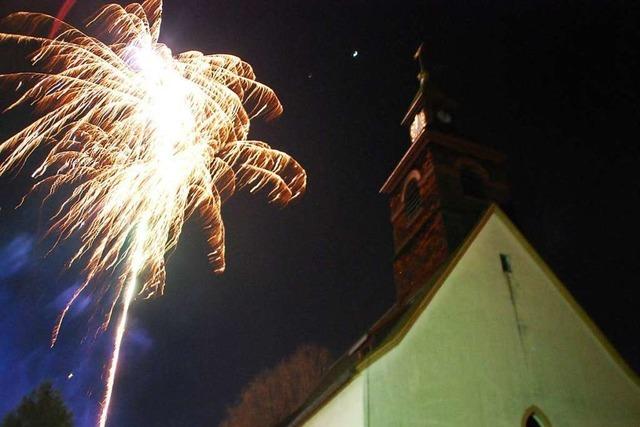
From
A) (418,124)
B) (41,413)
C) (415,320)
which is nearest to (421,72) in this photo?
(418,124)

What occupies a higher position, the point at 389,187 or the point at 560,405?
the point at 389,187

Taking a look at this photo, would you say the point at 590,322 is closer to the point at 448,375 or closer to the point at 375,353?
the point at 448,375

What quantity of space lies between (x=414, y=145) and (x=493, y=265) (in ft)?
17.6

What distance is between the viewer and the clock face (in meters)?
18.2

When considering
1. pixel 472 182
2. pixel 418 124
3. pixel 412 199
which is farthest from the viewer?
pixel 418 124

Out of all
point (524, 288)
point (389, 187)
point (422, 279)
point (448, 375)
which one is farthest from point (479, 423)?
point (389, 187)

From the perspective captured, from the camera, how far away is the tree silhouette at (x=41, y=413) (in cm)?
2420

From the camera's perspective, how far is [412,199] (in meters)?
17.0

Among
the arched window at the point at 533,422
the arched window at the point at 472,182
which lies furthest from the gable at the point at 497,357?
the arched window at the point at 472,182

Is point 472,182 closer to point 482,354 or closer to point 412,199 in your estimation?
point 412,199

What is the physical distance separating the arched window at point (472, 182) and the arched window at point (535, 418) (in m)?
6.61

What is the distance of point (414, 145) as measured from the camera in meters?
17.0

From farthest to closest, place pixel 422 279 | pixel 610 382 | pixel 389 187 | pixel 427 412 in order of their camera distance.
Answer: pixel 389 187 → pixel 422 279 → pixel 610 382 → pixel 427 412

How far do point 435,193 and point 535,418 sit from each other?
6352mm
